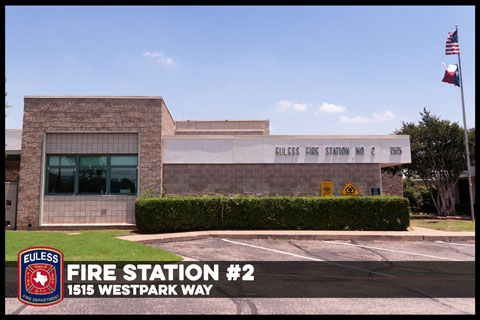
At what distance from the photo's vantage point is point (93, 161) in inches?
728

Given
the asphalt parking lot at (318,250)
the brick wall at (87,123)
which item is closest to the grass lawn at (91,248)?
the asphalt parking lot at (318,250)

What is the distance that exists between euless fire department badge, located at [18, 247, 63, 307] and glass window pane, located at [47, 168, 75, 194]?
539 inches

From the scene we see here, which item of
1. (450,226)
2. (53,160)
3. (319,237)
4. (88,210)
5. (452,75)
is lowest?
(450,226)

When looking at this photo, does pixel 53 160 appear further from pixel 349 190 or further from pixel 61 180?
pixel 349 190

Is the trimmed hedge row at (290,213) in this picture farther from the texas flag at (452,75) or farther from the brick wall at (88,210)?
the texas flag at (452,75)

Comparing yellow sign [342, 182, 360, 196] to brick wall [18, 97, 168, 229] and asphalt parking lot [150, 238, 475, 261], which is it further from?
brick wall [18, 97, 168, 229]

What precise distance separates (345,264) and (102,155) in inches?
543

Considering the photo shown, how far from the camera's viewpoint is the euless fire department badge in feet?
17.6

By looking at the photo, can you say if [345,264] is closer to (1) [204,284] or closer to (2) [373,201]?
(1) [204,284]

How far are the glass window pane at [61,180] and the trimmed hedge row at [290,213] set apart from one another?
448 cm

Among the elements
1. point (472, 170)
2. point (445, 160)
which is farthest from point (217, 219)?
point (472, 170)

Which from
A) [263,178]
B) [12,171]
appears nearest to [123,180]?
[12,171]

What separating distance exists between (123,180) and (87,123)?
344cm

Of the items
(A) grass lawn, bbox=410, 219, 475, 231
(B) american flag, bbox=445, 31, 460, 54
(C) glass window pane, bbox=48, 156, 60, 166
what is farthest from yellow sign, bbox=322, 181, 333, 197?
(C) glass window pane, bbox=48, 156, 60, 166
